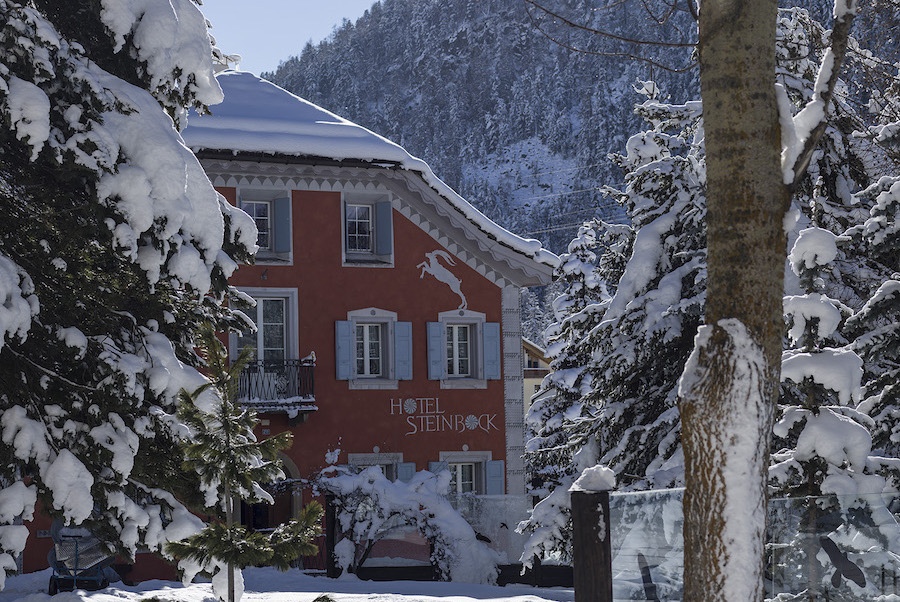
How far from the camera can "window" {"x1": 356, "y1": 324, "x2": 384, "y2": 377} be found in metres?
25.7

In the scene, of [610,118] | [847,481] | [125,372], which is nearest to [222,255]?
[125,372]

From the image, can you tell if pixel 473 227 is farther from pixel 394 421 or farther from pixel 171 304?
pixel 171 304

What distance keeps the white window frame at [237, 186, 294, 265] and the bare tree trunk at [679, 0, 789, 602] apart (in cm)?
1979

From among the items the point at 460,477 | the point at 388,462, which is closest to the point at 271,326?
the point at 388,462

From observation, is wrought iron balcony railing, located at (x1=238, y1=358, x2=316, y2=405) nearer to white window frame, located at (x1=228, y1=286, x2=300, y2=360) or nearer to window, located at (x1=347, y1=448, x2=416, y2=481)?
white window frame, located at (x1=228, y1=286, x2=300, y2=360)

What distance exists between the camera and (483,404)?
2638 cm

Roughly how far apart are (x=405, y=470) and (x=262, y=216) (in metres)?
6.10

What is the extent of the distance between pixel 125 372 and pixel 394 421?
52.7ft

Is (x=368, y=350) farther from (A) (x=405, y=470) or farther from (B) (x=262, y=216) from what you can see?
(B) (x=262, y=216)

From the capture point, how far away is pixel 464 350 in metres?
26.8

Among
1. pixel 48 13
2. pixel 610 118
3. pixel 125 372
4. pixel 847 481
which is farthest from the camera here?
pixel 610 118

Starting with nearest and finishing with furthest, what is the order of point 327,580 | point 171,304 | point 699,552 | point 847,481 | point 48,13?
point 699,552
point 847,481
point 48,13
point 171,304
point 327,580

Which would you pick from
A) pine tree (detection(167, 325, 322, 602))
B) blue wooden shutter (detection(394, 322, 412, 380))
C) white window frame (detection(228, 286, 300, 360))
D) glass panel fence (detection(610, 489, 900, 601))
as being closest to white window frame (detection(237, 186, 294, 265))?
white window frame (detection(228, 286, 300, 360))

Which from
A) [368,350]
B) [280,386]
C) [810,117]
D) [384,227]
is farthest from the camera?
[368,350]
